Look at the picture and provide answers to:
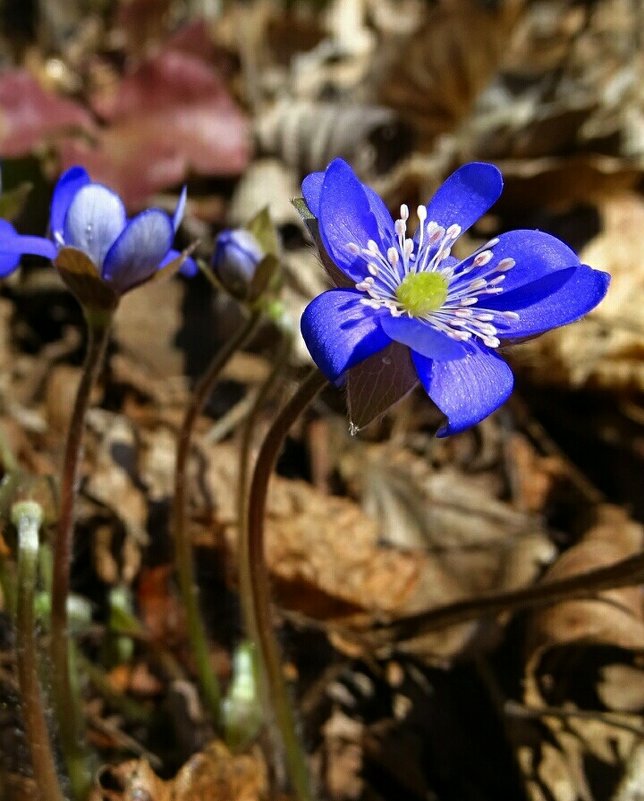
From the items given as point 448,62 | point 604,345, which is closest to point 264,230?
point 604,345

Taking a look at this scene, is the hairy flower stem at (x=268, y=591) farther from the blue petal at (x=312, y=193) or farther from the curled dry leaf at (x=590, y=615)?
the curled dry leaf at (x=590, y=615)

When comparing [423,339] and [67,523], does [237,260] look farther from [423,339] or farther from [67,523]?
[423,339]

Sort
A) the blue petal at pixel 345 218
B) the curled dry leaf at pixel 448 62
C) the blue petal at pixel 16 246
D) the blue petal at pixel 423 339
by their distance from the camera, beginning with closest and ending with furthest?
the blue petal at pixel 423 339
the blue petal at pixel 345 218
the blue petal at pixel 16 246
the curled dry leaf at pixel 448 62

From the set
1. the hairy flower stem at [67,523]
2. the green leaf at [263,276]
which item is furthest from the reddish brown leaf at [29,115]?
the hairy flower stem at [67,523]

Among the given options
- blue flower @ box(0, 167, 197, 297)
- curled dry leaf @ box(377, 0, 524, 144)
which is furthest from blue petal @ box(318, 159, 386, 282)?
curled dry leaf @ box(377, 0, 524, 144)

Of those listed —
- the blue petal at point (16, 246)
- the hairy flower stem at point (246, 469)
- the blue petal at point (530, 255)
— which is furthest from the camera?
the hairy flower stem at point (246, 469)

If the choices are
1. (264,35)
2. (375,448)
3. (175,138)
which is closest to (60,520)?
(375,448)
